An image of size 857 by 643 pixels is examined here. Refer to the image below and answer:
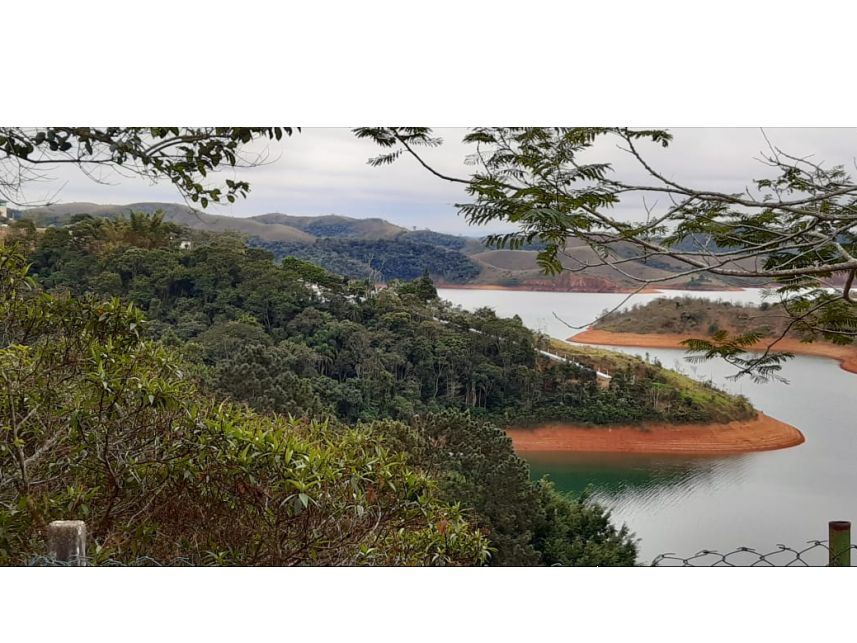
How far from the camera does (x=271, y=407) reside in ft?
12.2

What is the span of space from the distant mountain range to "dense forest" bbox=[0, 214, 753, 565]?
0.07 m

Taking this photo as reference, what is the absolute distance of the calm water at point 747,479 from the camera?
3.63 m

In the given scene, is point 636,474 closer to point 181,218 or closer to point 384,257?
point 384,257

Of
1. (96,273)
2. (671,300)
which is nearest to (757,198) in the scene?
(671,300)

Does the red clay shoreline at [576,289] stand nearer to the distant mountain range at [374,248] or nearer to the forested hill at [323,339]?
the distant mountain range at [374,248]

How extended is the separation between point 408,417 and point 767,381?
1649 millimetres

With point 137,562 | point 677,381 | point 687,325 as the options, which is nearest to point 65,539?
point 137,562

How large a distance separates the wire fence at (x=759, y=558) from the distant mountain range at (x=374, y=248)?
118 cm

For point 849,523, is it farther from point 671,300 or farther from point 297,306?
point 297,306

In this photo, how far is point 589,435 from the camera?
3846 mm

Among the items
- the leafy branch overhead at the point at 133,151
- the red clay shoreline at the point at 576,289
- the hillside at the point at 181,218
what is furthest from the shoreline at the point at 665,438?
the leafy branch overhead at the point at 133,151

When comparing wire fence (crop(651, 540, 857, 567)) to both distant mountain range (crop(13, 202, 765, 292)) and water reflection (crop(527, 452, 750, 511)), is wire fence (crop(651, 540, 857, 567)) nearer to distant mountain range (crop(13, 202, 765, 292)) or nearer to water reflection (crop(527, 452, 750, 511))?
water reflection (crop(527, 452, 750, 511))

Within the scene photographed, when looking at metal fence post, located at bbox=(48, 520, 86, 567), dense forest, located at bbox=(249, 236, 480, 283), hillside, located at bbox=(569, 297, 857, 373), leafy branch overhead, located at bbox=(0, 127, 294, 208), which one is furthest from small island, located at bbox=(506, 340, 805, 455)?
metal fence post, located at bbox=(48, 520, 86, 567)

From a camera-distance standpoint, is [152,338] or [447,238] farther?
[447,238]
